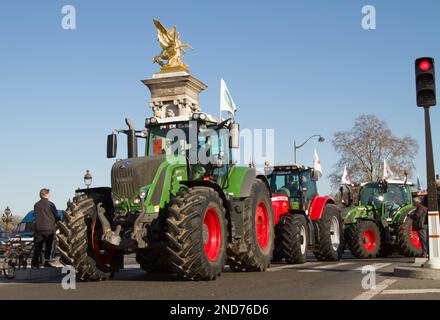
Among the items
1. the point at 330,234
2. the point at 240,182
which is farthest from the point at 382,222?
the point at 240,182

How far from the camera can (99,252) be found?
1087 centimetres

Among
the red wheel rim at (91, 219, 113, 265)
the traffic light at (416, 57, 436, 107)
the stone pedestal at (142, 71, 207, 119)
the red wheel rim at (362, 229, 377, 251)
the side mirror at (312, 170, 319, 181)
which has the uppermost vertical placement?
the stone pedestal at (142, 71, 207, 119)

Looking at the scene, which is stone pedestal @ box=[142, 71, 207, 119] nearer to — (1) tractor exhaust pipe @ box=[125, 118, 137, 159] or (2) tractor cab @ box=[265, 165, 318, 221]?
(2) tractor cab @ box=[265, 165, 318, 221]

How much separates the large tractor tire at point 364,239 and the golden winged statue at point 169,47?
33648mm

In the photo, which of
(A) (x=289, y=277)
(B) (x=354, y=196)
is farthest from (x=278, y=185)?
(A) (x=289, y=277)

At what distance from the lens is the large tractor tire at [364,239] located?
18.2 meters

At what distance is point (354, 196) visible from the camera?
2050cm

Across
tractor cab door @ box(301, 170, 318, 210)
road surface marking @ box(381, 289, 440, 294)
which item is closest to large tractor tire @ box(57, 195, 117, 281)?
road surface marking @ box(381, 289, 440, 294)

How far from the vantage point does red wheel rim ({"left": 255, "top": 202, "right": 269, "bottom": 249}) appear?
12984mm

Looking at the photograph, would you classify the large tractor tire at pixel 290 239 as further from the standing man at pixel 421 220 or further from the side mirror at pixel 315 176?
the standing man at pixel 421 220

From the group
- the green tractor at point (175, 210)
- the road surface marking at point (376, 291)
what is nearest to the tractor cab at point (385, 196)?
the green tractor at point (175, 210)

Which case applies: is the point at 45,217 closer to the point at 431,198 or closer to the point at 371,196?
the point at 431,198

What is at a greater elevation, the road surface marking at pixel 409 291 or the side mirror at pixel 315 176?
the side mirror at pixel 315 176
